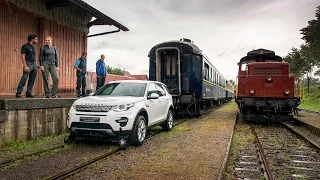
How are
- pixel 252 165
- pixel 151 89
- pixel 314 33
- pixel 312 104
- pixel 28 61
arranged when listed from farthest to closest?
pixel 312 104 < pixel 314 33 < pixel 151 89 < pixel 28 61 < pixel 252 165

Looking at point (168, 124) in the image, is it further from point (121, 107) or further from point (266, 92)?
point (266, 92)

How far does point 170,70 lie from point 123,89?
6959 millimetres

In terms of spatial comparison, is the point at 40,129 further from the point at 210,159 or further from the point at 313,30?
the point at 313,30

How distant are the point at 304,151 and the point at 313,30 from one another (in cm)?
2466

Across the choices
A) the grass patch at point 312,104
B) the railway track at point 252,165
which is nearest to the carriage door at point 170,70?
the railway track at point 252,165

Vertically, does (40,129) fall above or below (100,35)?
below

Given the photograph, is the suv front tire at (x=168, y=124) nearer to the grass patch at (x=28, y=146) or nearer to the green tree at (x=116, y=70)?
the grass patch at (x=28, y=146)

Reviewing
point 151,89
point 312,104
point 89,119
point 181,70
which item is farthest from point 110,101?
point 312,104

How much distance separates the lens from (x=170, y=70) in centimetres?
1555

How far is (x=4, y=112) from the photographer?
22.9 feet

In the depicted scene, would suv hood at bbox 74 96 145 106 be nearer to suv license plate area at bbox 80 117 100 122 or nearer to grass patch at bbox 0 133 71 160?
suv license plate area at bbox 80 117 100 122

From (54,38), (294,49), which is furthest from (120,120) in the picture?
(294,49)

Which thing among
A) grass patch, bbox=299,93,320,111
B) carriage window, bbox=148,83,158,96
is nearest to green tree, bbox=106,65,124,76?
grass patch, bbox=299,93,320,111

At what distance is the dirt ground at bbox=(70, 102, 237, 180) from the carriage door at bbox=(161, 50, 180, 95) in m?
6.20
